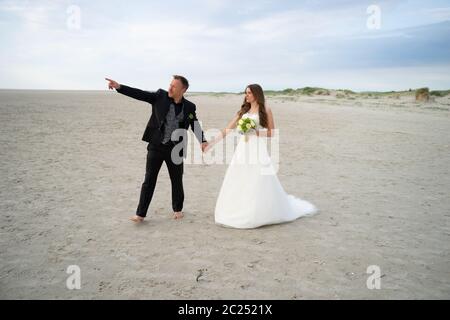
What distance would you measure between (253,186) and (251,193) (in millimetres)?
114

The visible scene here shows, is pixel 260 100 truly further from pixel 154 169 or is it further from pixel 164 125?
pixel 154 169

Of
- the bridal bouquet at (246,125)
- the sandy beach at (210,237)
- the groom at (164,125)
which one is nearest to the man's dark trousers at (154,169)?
the groom at (164,125)

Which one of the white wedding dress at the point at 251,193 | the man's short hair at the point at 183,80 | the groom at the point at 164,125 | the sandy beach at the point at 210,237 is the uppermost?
the man's short hair at the point at 183,80

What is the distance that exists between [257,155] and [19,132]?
1298 cm

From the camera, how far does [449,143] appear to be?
1438 centimetres

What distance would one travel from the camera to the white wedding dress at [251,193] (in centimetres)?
557

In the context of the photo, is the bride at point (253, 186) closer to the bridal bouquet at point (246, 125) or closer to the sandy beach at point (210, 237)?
the bridal bouquet at point (246, 125)

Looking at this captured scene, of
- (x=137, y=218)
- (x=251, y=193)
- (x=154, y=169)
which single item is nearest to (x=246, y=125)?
(x=251, y=193)

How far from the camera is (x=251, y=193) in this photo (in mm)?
5586

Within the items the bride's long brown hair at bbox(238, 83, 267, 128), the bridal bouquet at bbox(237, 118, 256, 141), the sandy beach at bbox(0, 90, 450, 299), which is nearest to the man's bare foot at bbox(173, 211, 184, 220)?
the sandy beach at bbox(0, 90, 450, 299)

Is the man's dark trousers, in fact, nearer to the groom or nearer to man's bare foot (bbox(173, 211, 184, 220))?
the groom
